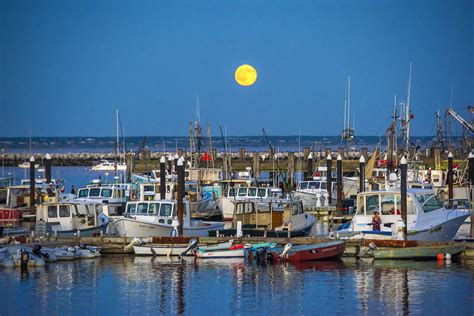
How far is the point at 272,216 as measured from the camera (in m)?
43.3

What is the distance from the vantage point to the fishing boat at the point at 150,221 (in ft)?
135

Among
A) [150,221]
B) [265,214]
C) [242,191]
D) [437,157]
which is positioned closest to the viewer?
[150,221]

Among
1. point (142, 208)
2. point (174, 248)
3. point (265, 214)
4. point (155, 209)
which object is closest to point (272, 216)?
point (265, 214)

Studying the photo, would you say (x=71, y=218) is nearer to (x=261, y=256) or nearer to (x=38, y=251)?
(x=38, y=251)

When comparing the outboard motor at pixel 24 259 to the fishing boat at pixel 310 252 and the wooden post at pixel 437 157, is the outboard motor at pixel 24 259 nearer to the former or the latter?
the fishing boat at pixel 310 252

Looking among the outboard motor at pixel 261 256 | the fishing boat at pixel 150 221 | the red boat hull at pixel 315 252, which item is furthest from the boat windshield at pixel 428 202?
the fishing boat at pixel 150 221

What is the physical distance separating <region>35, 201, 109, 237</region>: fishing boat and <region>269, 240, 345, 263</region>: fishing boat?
29.1 ft

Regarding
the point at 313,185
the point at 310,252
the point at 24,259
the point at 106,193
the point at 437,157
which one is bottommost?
the point at 24,259

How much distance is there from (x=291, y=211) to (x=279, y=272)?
850 cm

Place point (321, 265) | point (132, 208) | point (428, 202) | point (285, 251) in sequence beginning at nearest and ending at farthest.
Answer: point (321, 265) → point (285, 251) → point (428, 202) → point (132, 208)

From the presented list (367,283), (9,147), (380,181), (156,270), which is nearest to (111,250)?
(156,270)

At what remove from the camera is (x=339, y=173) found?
54.5 metres

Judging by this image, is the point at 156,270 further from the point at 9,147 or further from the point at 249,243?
the point at 9,147

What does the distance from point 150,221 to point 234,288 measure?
32.6ft
